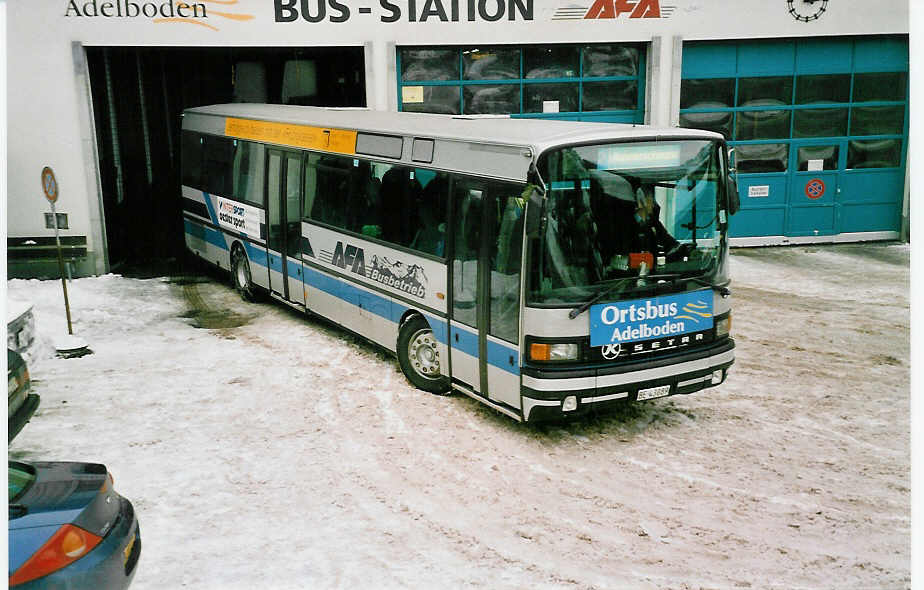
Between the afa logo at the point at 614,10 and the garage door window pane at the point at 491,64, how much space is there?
38.2 inches

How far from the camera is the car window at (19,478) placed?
4391 millimetres

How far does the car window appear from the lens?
4.39m

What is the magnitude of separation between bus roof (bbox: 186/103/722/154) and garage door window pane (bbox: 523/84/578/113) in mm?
4652

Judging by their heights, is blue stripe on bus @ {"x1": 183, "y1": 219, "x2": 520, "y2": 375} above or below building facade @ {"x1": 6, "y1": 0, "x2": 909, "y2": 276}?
below

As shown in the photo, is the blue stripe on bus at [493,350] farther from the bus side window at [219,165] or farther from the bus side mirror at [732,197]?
Answer: the bus side window at [219,165]

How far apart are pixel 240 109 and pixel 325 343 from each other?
14.3ft

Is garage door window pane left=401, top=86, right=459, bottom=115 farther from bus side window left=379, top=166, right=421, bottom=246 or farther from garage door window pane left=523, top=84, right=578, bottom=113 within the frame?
bus side window left=379, top=166, right=421, bottom=246

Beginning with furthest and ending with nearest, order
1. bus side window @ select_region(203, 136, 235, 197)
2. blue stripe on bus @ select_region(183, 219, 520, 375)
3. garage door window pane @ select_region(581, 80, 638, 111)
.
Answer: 1. garage door window pane @ select_region(581, 80, 638, 111)
2. bus side window @ select_region(203, 136, 235, 197)
3. blue stripe on bus @ select_region(183, 219, 520, 375)

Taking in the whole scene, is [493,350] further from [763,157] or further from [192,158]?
[763,157]

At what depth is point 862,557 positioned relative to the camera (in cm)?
532

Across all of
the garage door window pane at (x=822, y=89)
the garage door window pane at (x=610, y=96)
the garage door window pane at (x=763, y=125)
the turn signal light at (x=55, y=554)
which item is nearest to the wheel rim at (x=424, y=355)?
the turn signal light at (x=55, y=554)

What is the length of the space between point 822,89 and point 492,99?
5.88 metres

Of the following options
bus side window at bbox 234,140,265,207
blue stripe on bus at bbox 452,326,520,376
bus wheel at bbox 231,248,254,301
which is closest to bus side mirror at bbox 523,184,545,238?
blue stripe on bus at bbox 452,326,520,376
